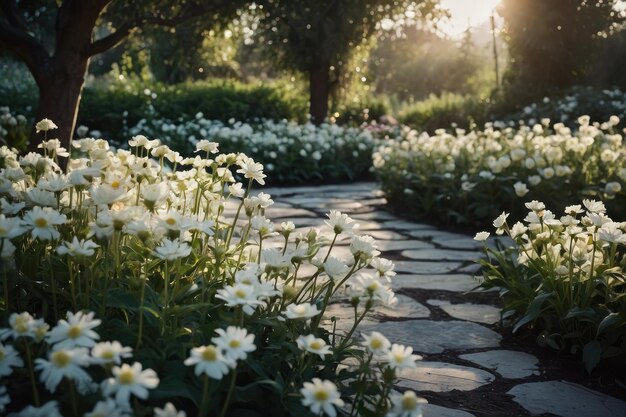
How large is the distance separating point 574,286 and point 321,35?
9263 mm

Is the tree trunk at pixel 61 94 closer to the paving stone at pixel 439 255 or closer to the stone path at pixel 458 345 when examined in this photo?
the stone path at pixel 458 345

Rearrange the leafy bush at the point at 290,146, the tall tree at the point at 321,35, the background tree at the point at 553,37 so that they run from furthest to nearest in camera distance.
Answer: the background tree at the point at 553,37 < the tall tree at the point at 321,35 < the leafy bush at the point at 290,146

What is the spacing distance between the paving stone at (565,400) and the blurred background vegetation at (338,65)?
450 centimetres

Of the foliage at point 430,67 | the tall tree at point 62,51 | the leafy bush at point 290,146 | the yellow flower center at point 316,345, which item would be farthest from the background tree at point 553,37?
the foliage at point 430,67

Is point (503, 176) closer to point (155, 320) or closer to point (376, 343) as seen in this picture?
point (155, 320)

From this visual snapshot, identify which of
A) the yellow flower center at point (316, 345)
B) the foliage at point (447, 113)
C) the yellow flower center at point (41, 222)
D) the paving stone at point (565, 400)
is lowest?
the paving stone at point (565, 400)

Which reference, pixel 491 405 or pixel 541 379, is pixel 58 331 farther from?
pixel 541 379

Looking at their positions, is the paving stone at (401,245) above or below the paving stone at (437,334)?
above

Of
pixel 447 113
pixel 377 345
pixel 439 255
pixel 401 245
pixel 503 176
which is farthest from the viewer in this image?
pixel 447 113

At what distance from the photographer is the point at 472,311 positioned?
10.9ft

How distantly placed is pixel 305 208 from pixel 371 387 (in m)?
4.80

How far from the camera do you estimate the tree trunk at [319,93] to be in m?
12.7

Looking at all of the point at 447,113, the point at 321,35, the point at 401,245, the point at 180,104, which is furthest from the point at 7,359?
the point at 447,113

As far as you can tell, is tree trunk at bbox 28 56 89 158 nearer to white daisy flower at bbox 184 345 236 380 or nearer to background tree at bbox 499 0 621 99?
white daisy flower at bbox 184 345 236 380
